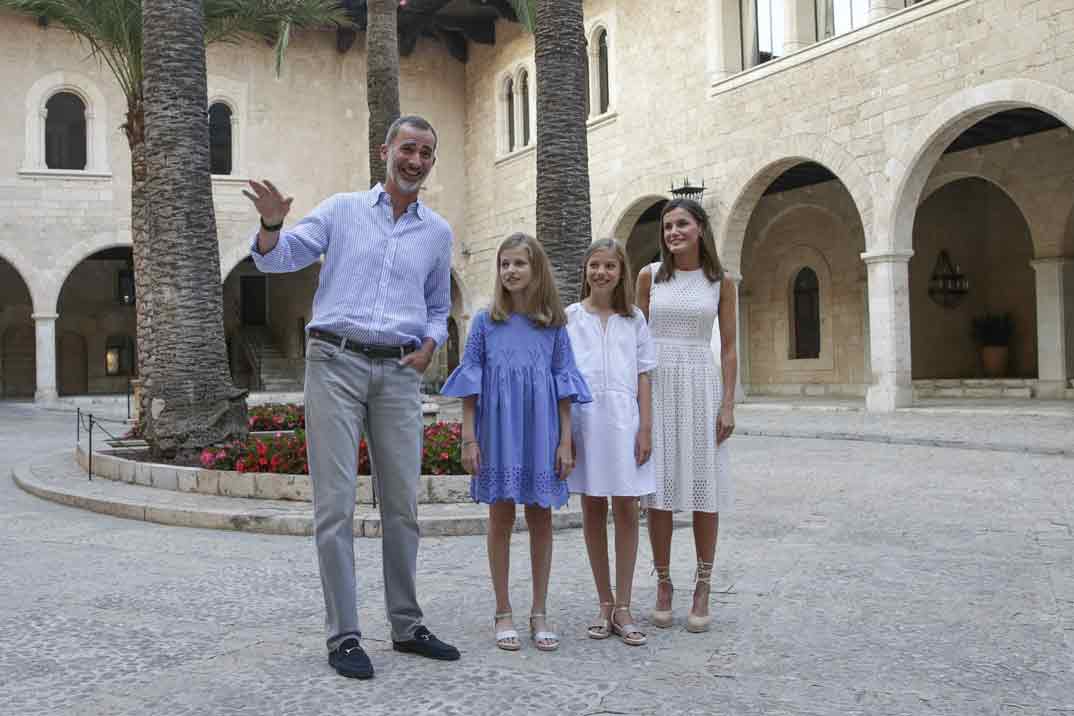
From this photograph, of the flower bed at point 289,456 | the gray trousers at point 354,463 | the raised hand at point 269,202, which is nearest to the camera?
the raised hand at point 269,202

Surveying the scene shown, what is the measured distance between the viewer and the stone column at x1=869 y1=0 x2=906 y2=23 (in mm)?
15961

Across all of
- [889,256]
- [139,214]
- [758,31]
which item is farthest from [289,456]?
[758,31]

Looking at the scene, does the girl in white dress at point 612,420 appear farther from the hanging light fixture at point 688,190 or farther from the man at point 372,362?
the hanging light fixture at point 688,190

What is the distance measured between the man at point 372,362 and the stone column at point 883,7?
14289 mm

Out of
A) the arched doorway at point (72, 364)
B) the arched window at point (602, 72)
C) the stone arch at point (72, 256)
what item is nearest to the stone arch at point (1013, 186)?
the arched window at point (602, 72)

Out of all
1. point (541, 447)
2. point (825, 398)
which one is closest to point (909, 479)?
point (541, 447)

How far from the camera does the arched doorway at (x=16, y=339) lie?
29.2 meters

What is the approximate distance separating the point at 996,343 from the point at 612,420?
71.0 feet

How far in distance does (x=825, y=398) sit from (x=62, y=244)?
58.9ft

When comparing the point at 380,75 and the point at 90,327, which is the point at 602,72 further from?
the point at 90,327

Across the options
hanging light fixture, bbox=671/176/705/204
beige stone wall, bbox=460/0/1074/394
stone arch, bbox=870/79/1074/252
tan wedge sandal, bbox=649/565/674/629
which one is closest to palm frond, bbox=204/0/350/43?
hanging light fixture, bbox=671/176/705/204

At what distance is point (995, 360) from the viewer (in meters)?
22.8

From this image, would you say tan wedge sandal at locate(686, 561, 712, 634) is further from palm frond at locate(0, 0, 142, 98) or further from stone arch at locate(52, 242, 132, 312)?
stone arch at locate(52, 242, 132, 312)

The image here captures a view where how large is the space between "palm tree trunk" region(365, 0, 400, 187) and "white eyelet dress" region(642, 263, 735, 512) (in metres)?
7.73
